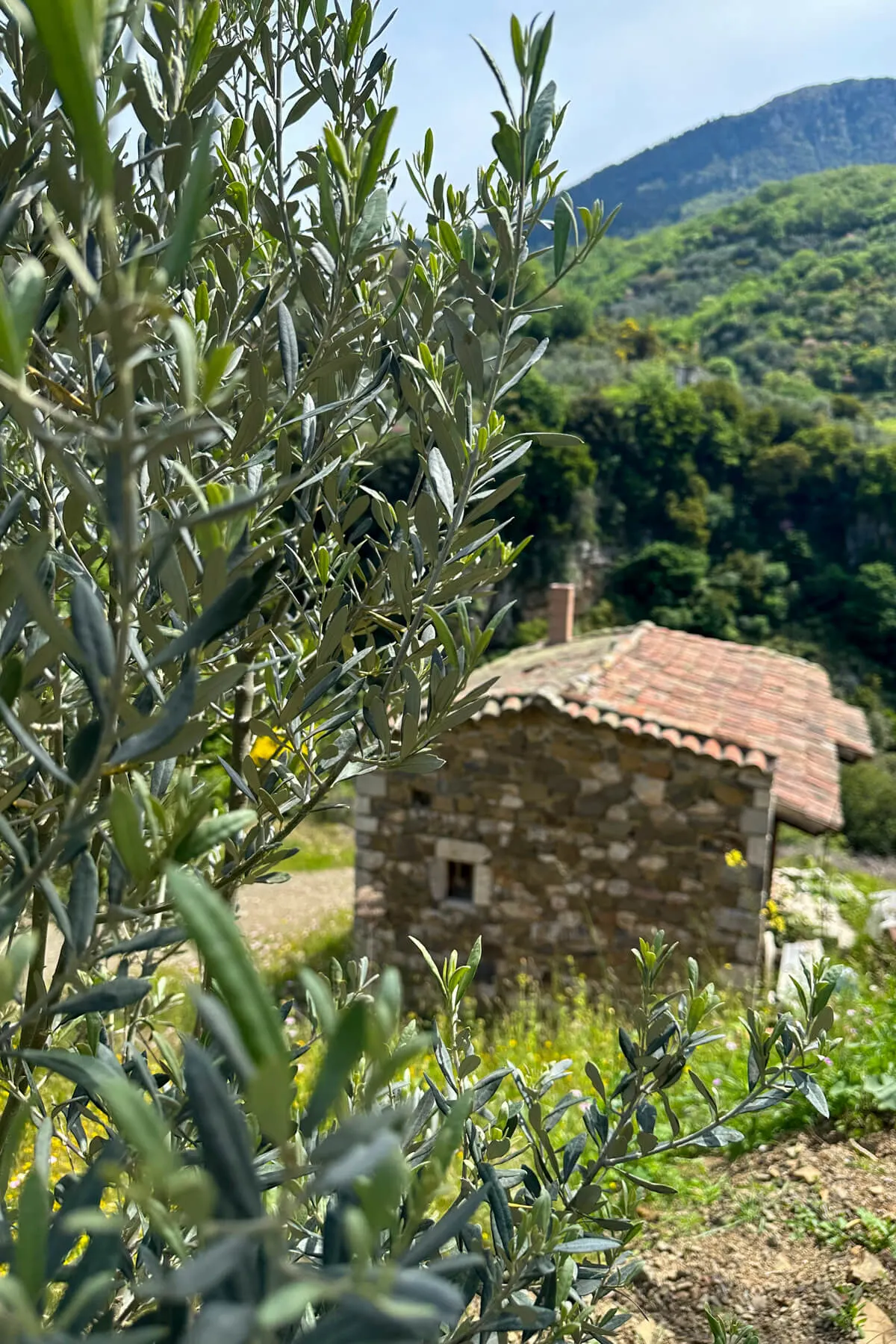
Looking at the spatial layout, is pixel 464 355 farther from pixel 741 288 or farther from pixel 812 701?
pixel 741 288

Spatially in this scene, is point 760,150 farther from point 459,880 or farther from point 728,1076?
point 728,1076

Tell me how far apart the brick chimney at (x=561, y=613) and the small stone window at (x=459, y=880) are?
4.86 m

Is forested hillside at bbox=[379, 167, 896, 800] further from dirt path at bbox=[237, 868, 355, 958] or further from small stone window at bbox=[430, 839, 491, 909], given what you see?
small stone window at bbox=[430, 839, 491, 909]

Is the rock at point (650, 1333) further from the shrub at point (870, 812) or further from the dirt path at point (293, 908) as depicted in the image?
the shrub at point (870, 812)

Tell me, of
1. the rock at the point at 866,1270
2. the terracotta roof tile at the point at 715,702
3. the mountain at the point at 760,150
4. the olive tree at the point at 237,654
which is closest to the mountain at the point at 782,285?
the mountain at the point at 760,150

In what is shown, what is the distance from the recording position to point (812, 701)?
8531 mm

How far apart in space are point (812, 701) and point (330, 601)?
8.15 meters

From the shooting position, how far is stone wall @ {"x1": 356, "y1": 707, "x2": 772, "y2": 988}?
19.3ft

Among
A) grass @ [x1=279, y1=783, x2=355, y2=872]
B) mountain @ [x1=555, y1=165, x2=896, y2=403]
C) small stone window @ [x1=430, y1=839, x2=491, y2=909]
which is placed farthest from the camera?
mountain @ [x1=555, y1=165, x2=896, y2=403]

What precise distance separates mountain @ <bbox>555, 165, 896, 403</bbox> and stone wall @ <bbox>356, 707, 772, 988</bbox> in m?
31.8

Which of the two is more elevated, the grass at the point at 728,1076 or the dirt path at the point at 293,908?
the grass at the point at 728,1076

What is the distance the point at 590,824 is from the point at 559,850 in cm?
30

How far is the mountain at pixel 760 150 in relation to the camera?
255 feet

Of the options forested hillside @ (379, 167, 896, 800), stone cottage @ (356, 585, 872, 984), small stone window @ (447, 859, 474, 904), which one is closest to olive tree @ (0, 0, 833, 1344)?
stone cottage @ (356, 585, 872, 984)
